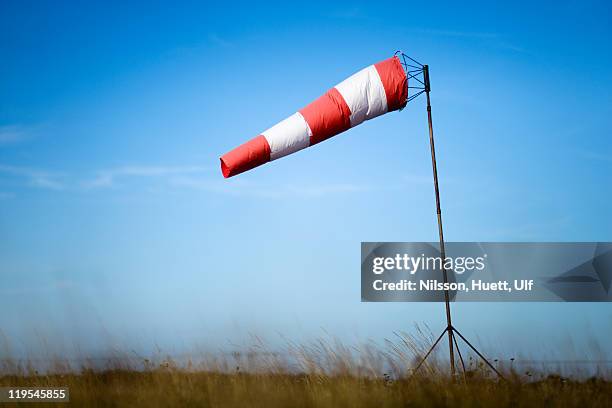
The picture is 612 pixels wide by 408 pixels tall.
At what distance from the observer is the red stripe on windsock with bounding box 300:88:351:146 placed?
7.08 metres

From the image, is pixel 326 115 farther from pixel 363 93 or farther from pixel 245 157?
pixel 245 157

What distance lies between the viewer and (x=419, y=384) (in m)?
6.36

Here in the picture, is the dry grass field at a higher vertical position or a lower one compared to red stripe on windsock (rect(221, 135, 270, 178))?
lower

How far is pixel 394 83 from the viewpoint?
23.6ft

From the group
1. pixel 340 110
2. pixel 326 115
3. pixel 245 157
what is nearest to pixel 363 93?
pixel 340 110

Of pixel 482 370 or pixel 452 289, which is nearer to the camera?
pixel 482 370

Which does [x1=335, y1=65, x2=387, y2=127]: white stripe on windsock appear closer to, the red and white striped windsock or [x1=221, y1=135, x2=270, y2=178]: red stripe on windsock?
the red and white striped windsock

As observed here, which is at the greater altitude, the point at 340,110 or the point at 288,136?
the point at 340,110

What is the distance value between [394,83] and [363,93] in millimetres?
410

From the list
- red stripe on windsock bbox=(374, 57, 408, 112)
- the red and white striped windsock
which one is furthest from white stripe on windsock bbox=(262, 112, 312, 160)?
red stripe on windsock bbox=(374, 57, 408, 112)

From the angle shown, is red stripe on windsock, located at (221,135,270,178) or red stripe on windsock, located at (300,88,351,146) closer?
red stripe on windsock, located at (221,135,270,178)

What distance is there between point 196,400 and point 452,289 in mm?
3533

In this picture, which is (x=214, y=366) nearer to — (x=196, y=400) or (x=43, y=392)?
(x=196, y=400)

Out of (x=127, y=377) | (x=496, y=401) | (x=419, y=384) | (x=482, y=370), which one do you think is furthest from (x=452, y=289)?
(x=127, y=377)
